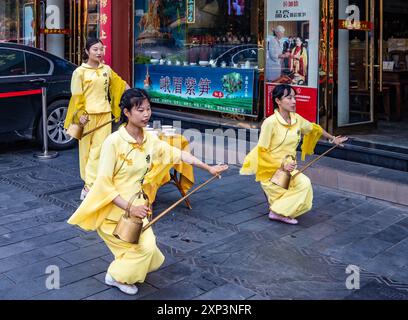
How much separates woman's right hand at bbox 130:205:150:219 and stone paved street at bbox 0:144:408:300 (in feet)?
1.88

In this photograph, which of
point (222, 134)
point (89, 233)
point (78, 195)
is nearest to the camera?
point (89, 233)

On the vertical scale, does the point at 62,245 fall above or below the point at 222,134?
below

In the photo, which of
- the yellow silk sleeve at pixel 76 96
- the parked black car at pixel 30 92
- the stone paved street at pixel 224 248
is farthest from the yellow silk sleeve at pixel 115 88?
the parked black car at pixel 30 92

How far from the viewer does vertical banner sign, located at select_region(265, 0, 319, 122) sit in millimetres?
7449

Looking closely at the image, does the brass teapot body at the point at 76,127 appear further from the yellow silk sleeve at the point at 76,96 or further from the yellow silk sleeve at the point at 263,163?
the yellow silk sleeve at the point at 263,163

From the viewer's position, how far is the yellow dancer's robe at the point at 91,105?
5590 mm

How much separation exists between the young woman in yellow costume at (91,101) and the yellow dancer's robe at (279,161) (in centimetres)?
161

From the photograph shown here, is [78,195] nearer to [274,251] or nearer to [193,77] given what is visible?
[274,251]

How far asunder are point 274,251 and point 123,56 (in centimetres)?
723

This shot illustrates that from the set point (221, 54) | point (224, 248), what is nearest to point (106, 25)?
point (221, 54)

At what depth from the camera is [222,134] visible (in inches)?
332

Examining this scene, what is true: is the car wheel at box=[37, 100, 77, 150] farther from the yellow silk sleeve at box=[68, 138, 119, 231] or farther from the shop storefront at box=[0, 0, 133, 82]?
the yellow silk sleeve at box=[68, 138, 119, 231]
